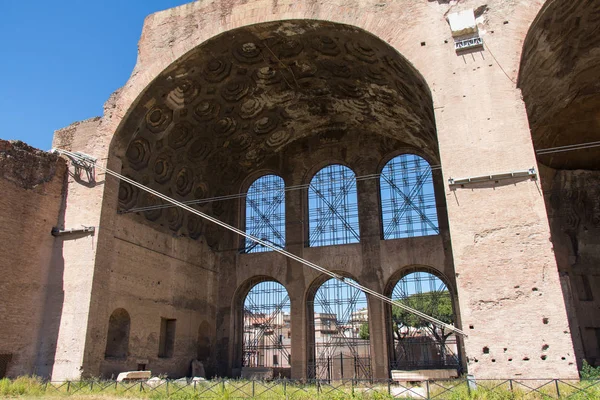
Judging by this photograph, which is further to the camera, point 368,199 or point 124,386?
point 368,199

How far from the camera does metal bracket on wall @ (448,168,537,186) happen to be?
896 cm

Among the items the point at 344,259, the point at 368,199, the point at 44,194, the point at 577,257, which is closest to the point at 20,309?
the point at 44,194

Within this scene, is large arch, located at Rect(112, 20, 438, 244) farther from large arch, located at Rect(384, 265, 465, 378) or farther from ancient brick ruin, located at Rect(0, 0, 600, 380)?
large arch, located at Rect(384, 265, 465, 378)

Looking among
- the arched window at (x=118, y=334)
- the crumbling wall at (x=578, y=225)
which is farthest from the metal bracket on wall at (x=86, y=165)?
the crumbling wall at (x=578, y=225)

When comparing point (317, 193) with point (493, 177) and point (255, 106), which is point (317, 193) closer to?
point (255, 106)

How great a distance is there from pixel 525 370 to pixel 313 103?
978 centimetres

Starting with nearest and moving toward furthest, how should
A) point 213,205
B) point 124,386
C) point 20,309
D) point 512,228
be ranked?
point 512,228 → point 124,386 → point 20,309 → point 213,205

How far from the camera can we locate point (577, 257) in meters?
14.6

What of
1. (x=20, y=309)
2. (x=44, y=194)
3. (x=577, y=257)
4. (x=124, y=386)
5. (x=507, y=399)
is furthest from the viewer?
(x=577, y=257)

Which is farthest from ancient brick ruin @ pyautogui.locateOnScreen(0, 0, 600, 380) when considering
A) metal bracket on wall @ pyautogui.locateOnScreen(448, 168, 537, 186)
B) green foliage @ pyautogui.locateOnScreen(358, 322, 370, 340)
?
green foliage @ pyautogui.locateOnScreen(358, 322, 370, 340)

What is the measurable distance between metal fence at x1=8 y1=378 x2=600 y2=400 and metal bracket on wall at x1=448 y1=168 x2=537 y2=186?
3.34 m

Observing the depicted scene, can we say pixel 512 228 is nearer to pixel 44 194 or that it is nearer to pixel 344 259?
pixel 344 259

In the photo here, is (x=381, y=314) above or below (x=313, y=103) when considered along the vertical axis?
below

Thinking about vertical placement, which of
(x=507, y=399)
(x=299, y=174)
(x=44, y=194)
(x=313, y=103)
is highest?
(x=313, y=103)
